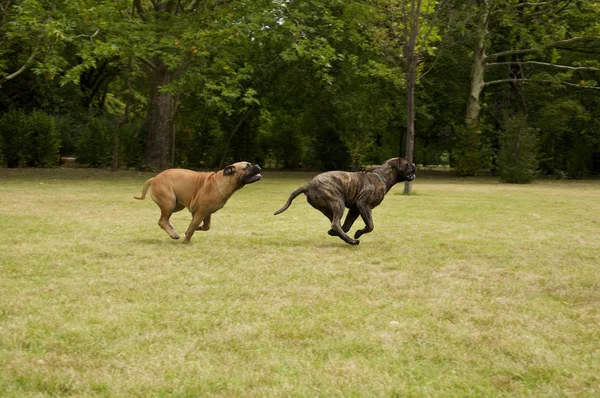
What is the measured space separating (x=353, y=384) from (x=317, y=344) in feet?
2.54

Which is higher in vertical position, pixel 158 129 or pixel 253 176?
pixel 158 129

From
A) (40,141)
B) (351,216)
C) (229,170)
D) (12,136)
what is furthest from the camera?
(40,141)

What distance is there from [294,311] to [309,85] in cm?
2560

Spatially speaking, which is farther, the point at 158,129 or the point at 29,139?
the point at 29,139

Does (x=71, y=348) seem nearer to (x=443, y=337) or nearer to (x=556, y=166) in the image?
(x=443, y=337)

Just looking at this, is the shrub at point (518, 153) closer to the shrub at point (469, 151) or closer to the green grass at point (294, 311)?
the shrub at point (469, 151)

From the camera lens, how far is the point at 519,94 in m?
32.5

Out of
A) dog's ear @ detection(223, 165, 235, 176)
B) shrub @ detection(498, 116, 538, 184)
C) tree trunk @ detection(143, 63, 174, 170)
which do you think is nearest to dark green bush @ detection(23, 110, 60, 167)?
tree trunk @ detection(143, 63, 174, 170)

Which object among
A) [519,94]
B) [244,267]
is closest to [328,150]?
[519,94]

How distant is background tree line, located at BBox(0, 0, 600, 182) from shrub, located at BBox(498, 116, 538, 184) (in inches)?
3.0

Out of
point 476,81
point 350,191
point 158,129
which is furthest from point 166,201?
point 476,81

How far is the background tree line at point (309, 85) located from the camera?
2273 centimetres

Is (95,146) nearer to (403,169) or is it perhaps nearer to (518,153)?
(518,153)

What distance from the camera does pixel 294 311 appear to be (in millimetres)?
5516
